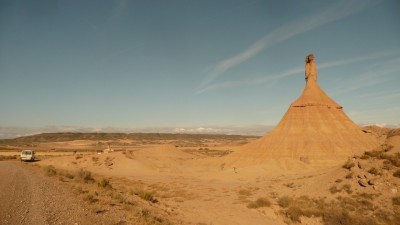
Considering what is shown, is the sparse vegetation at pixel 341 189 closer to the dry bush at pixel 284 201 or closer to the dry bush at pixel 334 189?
the dry bush at pixel 334 189

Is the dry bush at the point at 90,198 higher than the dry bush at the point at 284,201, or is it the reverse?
the dry bush at the point at 90,198

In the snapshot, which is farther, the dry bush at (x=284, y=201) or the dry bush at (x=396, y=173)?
the dry bush at (x=284, y=201)

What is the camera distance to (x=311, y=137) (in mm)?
50094

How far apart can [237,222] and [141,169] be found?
35.9m

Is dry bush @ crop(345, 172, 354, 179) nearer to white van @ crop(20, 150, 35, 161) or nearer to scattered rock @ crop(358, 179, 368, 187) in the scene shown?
scattered rock @ crop(358, 179, 368, 187)

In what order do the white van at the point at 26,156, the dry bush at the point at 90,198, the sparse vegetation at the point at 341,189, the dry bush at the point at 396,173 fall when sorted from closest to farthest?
the dry bush at the point at 90,198 → the dry bush at the point at 396,173 → the sparse vegetation at the point at 341,189 → the white van at the point at 26,156

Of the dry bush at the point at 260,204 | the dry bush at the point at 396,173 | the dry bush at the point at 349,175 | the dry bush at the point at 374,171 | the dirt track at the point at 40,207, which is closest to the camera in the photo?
the dirt track at the point at 40,207

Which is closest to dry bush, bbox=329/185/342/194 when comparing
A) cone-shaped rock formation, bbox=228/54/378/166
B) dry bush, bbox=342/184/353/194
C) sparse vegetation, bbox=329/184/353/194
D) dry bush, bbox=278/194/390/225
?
sparse vegetation, bbox=329/184/353/194

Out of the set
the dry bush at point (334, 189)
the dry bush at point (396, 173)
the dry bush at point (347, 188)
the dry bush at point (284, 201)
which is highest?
the dry bush at point (396, 173)

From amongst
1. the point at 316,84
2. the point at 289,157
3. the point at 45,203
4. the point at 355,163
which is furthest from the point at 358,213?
the point at 316,84

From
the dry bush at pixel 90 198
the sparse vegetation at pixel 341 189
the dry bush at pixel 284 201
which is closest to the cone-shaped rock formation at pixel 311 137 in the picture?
the dry bush at pixel 284 201

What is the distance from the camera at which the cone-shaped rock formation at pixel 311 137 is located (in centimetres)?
4731

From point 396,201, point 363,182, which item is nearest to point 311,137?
point 363,182

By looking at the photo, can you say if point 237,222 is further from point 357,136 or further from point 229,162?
point 357,136
